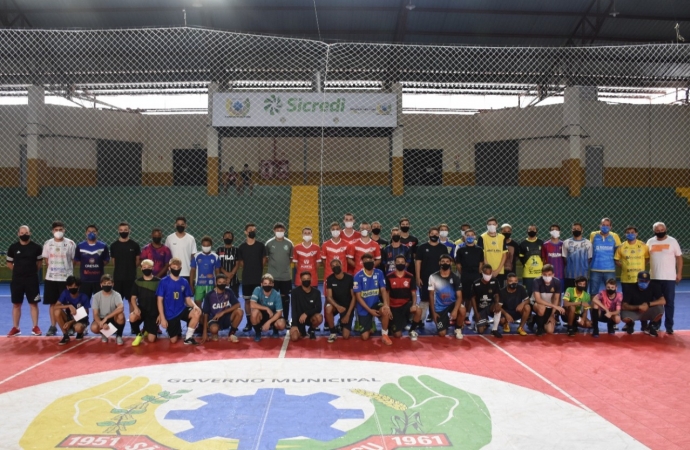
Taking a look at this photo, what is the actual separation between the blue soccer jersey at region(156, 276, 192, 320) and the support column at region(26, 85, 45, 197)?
17.3m

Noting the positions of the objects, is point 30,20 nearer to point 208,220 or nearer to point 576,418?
point 208,220

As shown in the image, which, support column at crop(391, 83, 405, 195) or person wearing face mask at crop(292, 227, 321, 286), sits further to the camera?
support column at crop(391, 83, 405, 195)

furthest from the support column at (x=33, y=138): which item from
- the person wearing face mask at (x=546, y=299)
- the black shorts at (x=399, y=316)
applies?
the person wearing face mask at (x=546, y=299)

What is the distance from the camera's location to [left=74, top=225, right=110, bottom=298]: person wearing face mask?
10977 mm

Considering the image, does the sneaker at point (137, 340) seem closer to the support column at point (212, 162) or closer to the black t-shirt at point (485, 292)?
the black t-shirt at point (485, 292)

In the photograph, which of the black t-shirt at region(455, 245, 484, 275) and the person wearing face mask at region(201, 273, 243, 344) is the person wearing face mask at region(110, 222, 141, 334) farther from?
the black t-shirt at region(455, 245, 484, 275)

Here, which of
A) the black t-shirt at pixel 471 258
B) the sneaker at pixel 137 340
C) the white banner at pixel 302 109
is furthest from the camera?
the white banner at pixel 302 109

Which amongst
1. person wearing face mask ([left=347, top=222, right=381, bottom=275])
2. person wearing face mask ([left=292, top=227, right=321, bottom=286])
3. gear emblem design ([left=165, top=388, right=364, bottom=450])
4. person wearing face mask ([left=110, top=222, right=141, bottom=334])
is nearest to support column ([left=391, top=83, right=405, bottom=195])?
person wearing face mask ([left=347, top=222, right=381, bottom=275])

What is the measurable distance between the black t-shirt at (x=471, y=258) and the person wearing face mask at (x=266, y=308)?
3.56 m

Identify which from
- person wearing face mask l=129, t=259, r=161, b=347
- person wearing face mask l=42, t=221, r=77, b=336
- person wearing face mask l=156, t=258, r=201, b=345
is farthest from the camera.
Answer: person wearing face mask l=42, t=221, r=77, b=336

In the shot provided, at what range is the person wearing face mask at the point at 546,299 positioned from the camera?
10859 millimetres

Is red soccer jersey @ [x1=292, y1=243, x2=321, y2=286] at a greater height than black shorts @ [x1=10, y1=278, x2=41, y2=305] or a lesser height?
greater

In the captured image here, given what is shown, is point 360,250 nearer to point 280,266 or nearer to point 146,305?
point 280,266

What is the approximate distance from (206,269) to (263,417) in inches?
191
